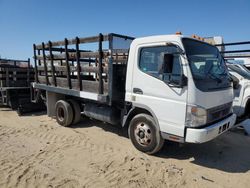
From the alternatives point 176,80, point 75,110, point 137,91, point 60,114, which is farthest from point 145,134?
point 60,114

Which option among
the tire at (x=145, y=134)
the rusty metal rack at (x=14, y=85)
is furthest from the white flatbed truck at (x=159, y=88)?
the rusty metal rack at (x=14, y=85)

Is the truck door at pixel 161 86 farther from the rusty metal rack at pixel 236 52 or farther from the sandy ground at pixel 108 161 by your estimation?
the rusty metal rack at pixel 236 52

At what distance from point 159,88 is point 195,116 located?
850 mm

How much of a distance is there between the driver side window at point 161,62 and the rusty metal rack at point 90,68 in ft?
2.62

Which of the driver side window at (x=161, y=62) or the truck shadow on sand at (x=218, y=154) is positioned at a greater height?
the driver side window at (x=161, y=62)

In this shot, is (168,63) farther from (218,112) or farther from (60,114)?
(60,114)

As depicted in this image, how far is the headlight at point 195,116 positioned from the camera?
374cm

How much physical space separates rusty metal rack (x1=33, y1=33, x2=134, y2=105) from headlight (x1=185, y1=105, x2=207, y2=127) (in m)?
1.82

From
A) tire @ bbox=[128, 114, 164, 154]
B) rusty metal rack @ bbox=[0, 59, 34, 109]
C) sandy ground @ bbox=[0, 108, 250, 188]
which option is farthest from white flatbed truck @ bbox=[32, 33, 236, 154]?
rusty metal rack @ bbox=[0, 59, 34, 109]

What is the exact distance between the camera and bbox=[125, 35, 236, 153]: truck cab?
3771 mm

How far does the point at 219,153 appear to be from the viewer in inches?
189

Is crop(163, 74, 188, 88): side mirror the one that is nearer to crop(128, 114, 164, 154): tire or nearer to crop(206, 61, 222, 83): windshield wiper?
crop(206, 61, 222, 83): windshield wiper

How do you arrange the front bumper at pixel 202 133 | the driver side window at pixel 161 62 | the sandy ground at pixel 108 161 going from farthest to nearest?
the driver side window at pixel 161 62 → the front bumper at pixel 202 133 → the sandy ground at pixel 108 161

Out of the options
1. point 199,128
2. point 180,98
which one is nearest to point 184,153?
point 199,128
